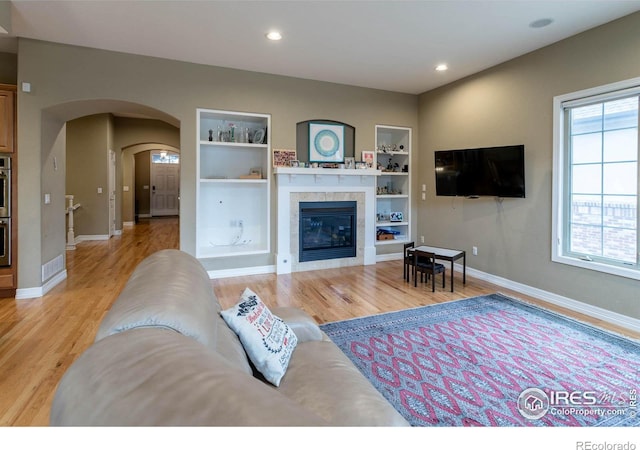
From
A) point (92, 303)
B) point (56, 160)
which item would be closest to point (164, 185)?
point (56, 160)

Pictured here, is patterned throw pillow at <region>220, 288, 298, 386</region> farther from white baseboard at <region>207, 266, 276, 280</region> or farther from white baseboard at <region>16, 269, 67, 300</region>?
white baseboard at <region>16, 269, 67, 300</region>

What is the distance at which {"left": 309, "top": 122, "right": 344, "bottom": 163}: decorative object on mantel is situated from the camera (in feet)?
17.7

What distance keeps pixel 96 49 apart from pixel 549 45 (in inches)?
211

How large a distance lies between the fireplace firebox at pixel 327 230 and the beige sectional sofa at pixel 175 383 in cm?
400

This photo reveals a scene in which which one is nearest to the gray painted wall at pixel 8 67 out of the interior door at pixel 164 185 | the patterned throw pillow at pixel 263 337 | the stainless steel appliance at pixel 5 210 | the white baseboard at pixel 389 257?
the stainless steel appliance at pixel 5 210

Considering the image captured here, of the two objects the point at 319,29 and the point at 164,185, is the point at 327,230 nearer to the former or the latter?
the point at 319,29

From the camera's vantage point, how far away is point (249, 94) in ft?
16.1

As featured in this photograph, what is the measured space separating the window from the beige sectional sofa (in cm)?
346

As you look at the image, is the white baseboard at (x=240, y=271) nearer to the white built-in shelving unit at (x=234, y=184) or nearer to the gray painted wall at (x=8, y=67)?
the white built-in shelving unit at (x=234, y=184)

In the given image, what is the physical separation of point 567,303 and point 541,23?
9.79ft

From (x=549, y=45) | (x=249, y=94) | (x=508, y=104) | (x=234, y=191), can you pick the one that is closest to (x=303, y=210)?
(x=234, y=191)

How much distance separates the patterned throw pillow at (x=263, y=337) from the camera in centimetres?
147

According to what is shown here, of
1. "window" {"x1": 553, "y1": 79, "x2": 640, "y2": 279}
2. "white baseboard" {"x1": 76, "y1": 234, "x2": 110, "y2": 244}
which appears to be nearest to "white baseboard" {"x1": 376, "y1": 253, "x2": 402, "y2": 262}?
"window" {"x1": 553, "y1": 79, "x2": 640, "y2": 279}

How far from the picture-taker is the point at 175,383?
0.64m
